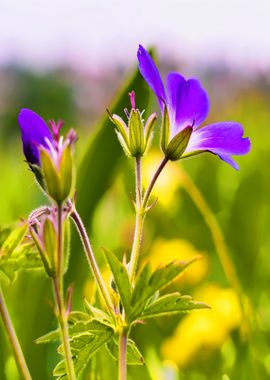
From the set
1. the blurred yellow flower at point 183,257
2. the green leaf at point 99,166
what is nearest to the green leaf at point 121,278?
the green leaf at point 99,166

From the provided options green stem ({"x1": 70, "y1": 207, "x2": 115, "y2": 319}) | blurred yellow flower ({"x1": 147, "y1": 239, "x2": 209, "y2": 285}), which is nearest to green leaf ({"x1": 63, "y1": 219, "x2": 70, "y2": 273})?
green stem ({"x1": 70, "y1": 207, "x2": 115, "y2": 319})

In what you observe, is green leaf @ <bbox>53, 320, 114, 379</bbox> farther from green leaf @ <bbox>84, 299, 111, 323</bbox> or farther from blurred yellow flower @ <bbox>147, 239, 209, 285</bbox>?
blurred yellow flower @ <bbox>147, 239, 209, 285</bbox>

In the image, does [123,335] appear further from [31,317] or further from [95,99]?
[95,99]

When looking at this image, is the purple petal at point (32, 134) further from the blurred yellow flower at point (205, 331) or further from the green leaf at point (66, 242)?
the blurred yellow flower at point (205, 331)

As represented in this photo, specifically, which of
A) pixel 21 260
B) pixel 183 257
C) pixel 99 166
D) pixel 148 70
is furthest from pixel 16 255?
pixel 183 257

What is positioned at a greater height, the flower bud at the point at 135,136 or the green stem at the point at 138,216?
the flower bud at the point at 135,136

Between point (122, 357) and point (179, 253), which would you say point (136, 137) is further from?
point (179, 253)
